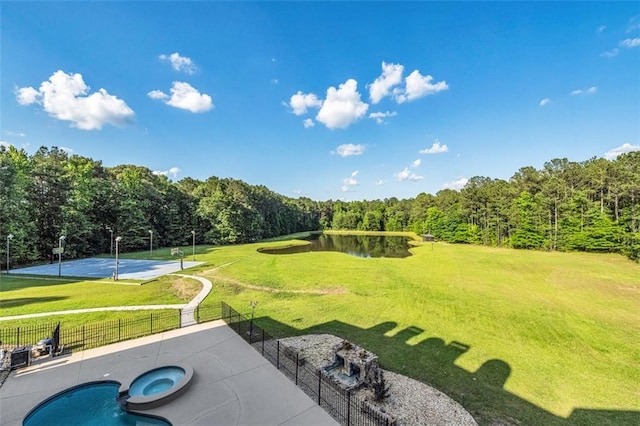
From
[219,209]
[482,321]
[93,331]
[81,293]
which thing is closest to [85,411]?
[93,331]

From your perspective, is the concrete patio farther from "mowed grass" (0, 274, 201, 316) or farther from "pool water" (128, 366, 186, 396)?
"mowed grass" (0, 274, 201, 316)

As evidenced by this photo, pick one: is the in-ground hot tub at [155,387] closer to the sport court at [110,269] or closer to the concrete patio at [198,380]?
the concrete patio at [198,380]

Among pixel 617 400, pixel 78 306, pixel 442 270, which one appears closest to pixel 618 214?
pixel 442 270

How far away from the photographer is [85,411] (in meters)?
7.53

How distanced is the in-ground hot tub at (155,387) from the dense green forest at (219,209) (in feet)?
104

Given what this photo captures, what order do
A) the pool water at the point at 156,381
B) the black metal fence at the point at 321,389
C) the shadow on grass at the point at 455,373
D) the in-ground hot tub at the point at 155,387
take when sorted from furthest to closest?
1. the pool water at the point at 156,381
2. the shadow on grass at the point at 455,373
3. the in-ground hot tub at the point at 155,387
4. the black metal fence at the point at 321,389

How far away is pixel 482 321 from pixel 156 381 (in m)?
15.7

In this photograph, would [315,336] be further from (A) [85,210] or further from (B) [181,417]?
(A) [85,210]

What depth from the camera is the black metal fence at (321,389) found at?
7.29m

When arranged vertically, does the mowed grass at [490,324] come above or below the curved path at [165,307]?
below

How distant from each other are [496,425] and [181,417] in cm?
835

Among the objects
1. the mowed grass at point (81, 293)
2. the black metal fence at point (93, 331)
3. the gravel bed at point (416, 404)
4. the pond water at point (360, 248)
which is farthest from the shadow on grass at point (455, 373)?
the pond water at point (360, 248)

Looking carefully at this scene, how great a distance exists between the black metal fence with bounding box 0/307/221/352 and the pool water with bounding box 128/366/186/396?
3.61 metres

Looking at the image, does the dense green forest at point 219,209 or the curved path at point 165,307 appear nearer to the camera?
the curved path at point 165,307
